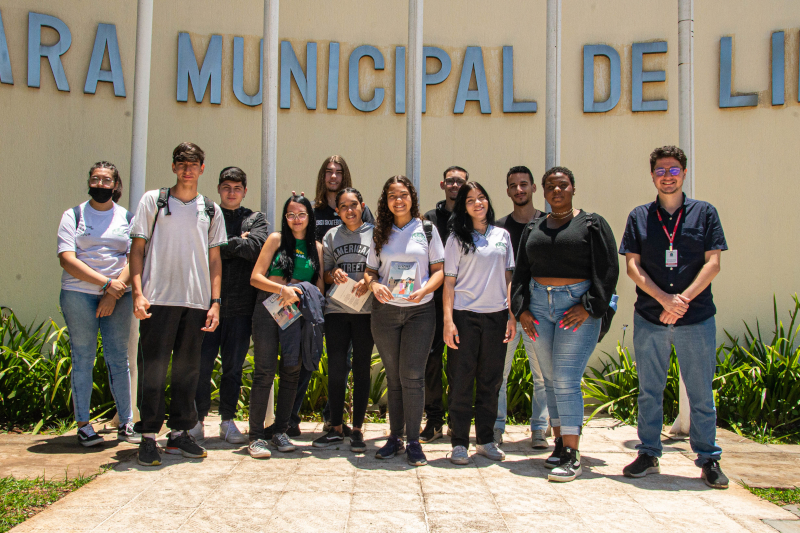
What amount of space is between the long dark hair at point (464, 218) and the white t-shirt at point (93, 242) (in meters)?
2.32

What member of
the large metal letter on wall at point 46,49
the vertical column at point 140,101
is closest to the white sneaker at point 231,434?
the vertical column at point 140,101

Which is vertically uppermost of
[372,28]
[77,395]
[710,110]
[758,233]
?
[372,28]

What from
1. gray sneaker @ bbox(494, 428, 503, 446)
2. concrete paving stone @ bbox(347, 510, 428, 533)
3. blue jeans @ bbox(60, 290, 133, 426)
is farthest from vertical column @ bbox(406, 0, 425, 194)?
concrete paving stone @ bbox(347, 510, 428, 533)

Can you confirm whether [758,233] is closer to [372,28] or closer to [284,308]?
[372,28]

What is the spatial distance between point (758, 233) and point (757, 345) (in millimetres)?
1158

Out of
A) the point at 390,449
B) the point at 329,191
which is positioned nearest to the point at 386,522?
the point at 390,449

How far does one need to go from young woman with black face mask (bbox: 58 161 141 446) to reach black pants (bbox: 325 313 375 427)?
1.47m

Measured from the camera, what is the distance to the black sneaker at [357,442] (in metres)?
4.03

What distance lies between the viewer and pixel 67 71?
20.2 feet

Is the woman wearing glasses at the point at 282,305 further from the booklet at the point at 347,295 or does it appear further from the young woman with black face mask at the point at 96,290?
the young woman with black face mask at the point at 96,290

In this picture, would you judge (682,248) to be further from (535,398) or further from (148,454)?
(148,454)

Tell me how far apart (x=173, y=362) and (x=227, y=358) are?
1.59 ft

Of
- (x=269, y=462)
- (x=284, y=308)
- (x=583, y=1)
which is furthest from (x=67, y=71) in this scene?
(x=583, y=1)

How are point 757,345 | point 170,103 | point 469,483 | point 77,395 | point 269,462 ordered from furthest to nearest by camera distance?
point 170,103 → point 757,345 → point 77,395 → point 269,462 → point 469,483
